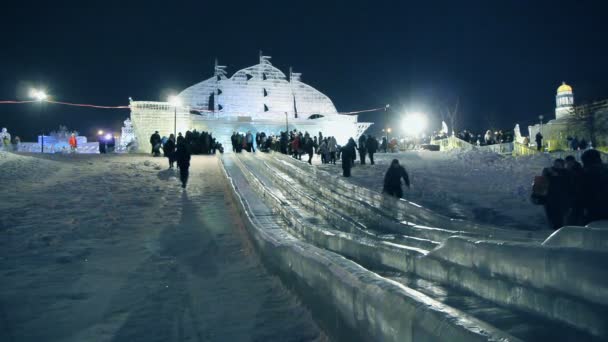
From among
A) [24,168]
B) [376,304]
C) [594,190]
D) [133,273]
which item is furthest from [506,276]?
[24,168]

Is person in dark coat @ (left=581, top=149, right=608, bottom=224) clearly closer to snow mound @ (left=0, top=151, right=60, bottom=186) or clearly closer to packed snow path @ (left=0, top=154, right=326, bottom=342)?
packed snow path @ (left=0, top=154, right=326, bottom=342)

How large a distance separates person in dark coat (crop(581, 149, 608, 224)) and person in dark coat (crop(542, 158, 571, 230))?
80cm

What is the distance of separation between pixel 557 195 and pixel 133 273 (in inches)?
263

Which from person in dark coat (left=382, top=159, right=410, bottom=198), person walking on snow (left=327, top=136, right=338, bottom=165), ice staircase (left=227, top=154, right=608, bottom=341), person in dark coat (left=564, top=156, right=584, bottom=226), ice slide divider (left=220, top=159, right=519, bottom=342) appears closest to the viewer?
ice slide divider (left=220, top=159, right=519, bottom=342)

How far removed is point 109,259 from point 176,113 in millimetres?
29049

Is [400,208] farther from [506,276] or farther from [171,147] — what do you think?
[171,147]

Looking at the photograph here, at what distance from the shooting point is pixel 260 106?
41.7m

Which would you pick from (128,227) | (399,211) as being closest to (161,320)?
(128,227)

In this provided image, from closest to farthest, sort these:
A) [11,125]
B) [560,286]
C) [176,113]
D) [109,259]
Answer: [560,286]
[109,259]
[176,113]
[11,125]

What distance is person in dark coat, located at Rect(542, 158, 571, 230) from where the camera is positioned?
746 centimetres

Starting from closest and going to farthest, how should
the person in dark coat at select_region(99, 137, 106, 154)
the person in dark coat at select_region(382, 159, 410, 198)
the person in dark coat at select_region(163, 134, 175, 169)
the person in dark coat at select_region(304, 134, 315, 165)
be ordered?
the person in dark coat at select_region(382, 159, 410, 198) < the person in dark coat at select_region(163, 134, 175, 169) < the person in dark coat at select_region(304, 134, 315, 165) < the person in dark coat at select_region(99, 137, 106, 154)

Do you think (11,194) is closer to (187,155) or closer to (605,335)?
(187,155)

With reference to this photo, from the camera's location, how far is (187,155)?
554 inches

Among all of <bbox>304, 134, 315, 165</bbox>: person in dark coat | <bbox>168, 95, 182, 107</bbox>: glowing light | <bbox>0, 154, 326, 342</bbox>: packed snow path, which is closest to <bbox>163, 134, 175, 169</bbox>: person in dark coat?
<bbox>0, 154, 326, 342</bbox>: packed snow path
